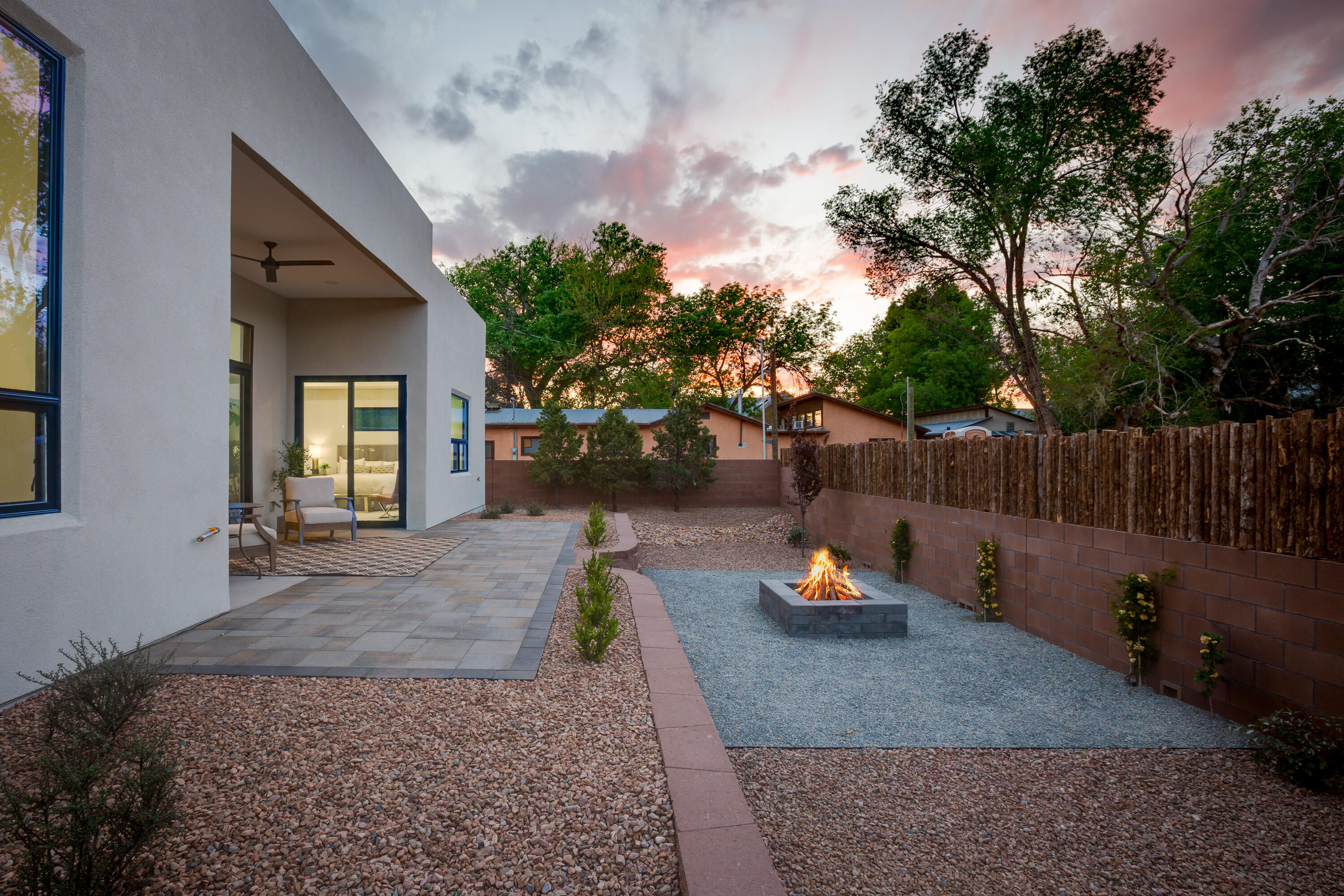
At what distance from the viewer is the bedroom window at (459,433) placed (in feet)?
34.6

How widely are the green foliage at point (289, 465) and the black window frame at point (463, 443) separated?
222 cm

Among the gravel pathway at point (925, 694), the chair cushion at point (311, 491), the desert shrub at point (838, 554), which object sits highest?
the chair cushion at point (311, 491)

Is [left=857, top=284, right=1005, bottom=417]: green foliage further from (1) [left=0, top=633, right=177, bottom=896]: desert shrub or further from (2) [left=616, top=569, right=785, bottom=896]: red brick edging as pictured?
(1) [left=0, top=633, right=177, bottom=896]: desert shrub

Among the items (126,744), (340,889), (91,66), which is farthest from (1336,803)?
(91,66)

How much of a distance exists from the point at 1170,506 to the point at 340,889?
4526mm

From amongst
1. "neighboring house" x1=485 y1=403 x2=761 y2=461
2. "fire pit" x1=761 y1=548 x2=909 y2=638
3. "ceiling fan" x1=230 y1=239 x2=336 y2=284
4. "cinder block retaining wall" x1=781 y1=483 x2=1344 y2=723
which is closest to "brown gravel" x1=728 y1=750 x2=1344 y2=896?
"cinder block retaining wall" x1=781 y1=483 x2=1344 y2=723

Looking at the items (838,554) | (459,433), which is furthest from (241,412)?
(838,554)

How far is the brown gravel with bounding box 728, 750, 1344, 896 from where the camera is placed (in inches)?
78.8

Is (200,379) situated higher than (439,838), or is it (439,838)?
(200,379)

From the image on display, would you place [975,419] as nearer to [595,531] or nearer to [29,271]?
[595,531]

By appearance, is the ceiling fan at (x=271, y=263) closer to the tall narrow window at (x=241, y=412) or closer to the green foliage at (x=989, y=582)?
the tall narrow window at (x=241, y=412)

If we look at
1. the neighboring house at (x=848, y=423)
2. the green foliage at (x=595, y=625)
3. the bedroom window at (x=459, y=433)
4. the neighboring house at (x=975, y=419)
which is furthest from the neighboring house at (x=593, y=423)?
the green foliage at (x=595, y=625)

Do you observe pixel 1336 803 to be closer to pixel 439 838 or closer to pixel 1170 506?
pixel 1170 506

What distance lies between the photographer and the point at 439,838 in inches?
73.2
